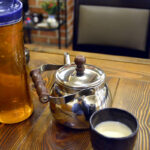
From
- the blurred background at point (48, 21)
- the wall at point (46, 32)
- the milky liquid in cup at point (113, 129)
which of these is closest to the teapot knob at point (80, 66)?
the milky liquid in cup at point (113, 129)

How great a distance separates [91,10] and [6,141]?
2.55 ft

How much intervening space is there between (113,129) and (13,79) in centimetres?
23

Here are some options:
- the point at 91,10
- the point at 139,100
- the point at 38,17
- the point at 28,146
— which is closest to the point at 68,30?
the point at 38,17

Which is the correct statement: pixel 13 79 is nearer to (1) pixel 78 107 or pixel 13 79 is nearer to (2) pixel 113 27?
(1) pixel 78 107

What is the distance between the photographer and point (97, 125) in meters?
0.45

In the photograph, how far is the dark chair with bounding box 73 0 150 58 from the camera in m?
1.07

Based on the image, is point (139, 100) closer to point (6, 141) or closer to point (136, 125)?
point (136, 125)

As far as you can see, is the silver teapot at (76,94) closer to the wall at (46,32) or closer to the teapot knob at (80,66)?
the teapot knob at (80,66)

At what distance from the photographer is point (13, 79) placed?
1.70ft

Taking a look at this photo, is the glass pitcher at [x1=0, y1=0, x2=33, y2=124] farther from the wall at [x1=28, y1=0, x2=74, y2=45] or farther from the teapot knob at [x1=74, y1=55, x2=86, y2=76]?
the wall at [x1=28, y1=0, x2=74, y2=45]

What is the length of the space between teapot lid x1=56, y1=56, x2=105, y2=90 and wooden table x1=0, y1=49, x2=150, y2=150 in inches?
4.4

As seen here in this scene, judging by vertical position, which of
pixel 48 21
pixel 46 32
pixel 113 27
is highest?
pixel 113 27

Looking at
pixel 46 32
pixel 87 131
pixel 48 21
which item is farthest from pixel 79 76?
pixel 46 32

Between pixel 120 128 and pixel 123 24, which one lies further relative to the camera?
pixel 123 24
